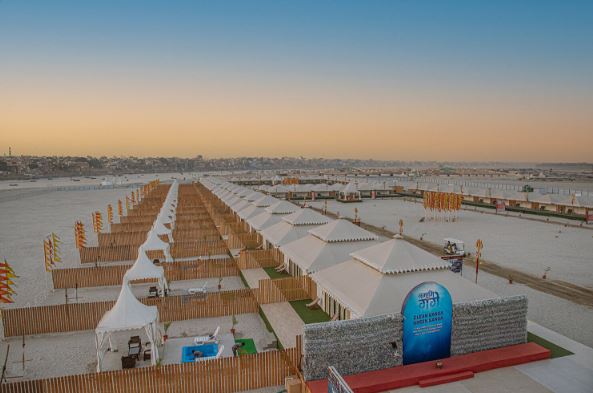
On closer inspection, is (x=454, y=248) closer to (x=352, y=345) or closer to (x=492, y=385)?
(x=492, y=385)

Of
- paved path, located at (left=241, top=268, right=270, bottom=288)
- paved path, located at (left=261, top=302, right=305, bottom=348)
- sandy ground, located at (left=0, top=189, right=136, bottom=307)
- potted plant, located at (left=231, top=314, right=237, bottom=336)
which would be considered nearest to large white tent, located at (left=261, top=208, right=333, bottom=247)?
paved path, located at (left=241, top=268, right=270, bottom=288)

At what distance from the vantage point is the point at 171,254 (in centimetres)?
2536

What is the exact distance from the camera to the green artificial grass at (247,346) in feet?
42.1

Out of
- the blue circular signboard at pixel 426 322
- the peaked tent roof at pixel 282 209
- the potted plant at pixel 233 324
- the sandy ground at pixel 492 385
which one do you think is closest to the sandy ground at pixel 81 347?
the potted plant at pixel 233 324

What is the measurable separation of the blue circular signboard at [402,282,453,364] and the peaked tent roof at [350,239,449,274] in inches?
85.4

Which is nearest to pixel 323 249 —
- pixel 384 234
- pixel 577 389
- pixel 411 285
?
pixel 411 285

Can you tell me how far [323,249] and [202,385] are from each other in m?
9.03

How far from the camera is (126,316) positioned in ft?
40.0

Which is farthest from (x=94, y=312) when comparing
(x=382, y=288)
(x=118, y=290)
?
(x=382, y=288)

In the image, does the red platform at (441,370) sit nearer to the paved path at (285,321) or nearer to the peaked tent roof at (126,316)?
the paved path at (285,321)

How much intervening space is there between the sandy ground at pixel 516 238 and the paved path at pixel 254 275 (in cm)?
1377

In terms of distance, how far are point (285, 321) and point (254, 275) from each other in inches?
251

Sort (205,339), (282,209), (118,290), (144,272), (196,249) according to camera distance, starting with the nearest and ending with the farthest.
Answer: (205,339) → (144,272) → (118,290) → (196,249) → (282,209)

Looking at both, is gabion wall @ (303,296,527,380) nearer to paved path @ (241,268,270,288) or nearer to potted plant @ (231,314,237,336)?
potted plant @ (231,314,237,336)
